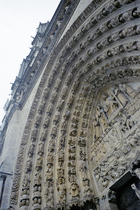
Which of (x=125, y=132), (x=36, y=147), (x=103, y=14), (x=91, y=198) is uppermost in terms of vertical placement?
(x=103, y=14)

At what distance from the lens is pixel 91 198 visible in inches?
138

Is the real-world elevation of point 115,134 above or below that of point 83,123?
below

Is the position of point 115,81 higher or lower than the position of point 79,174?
higher

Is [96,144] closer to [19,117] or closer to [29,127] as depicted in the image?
[29,127]

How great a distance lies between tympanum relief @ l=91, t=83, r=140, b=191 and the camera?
334 cm

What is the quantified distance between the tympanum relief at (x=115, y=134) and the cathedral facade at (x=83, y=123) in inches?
0.8

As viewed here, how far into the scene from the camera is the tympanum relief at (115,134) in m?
3.34

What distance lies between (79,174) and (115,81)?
2540 mm

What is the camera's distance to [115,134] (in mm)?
3844

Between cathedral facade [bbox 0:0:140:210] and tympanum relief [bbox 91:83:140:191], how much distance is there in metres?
0.02

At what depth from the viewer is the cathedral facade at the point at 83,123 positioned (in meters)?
3.42

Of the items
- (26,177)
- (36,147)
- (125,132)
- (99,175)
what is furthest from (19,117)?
(125,132)

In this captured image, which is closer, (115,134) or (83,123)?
(115,134)

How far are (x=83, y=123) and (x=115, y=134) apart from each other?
1.20m
